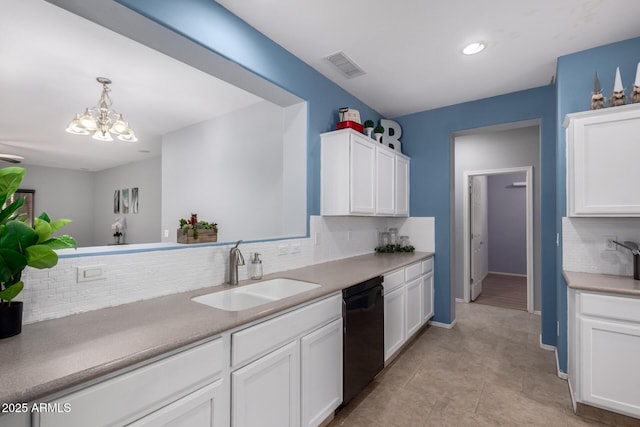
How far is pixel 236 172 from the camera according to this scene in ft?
12.6

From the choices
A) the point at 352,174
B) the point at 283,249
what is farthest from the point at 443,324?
the point at 283,249

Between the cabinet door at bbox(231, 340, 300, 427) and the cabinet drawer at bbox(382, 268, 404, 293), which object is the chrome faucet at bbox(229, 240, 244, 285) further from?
the cabinet drawer at bbox(382, 268, 404, 293)

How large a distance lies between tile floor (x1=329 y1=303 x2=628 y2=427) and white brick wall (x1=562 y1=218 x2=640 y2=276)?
99 centimetres

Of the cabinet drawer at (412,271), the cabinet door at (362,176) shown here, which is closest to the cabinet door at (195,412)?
the cabinet door at (362,176)

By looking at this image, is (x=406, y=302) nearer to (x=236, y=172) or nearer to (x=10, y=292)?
(x=236, y=172)

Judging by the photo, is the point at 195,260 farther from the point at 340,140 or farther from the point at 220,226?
the point at 220,226

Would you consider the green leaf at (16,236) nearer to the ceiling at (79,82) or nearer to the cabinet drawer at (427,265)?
the ceiling at (79,82)

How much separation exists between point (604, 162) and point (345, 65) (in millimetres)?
2106

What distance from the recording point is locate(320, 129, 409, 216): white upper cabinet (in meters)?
2.78

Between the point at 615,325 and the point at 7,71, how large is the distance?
530cm

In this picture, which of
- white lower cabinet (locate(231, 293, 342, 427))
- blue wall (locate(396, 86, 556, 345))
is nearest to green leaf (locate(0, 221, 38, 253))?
white lower cabinet (locate(231, 293, 342, 427))

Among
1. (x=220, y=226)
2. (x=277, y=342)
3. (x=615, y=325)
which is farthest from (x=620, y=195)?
(x=220, y=226)

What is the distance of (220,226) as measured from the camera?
4.02m

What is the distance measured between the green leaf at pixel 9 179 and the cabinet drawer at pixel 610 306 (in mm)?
3017
